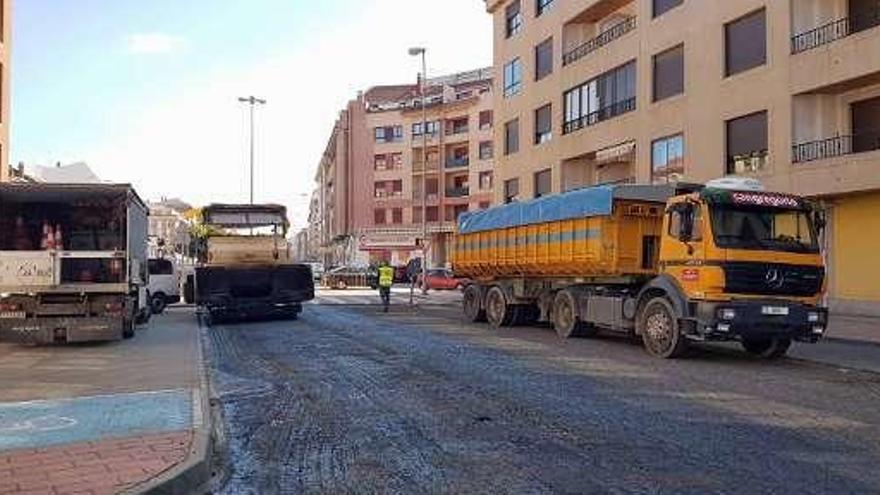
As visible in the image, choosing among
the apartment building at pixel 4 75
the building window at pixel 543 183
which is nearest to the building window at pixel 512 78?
the building window at pixel 543 183

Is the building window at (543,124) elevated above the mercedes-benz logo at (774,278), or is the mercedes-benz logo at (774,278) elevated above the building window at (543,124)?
the building window at (543,124)

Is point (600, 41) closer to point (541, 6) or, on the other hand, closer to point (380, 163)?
point (541, 6)

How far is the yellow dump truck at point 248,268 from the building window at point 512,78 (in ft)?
73.4


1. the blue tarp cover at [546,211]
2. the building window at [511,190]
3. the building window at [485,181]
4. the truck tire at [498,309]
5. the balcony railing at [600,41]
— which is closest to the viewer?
the blue tarp cover at [546,211]

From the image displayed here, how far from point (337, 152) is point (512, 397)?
323ft

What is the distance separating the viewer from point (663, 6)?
3281 centimetres

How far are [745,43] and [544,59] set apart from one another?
15.6 metres

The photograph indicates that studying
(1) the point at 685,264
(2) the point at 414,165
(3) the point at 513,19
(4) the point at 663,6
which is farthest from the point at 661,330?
(2) the point at 414,165

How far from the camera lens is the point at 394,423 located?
907 cm

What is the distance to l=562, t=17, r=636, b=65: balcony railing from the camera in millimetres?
35781

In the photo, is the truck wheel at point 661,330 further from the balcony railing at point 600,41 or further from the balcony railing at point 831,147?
the balcony railing at point 600,41

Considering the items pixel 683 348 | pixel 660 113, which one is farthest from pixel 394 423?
pixel 660 113

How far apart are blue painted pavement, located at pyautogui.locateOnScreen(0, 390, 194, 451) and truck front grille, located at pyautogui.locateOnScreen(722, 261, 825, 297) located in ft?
27.3

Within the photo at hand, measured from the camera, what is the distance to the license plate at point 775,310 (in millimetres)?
14289
